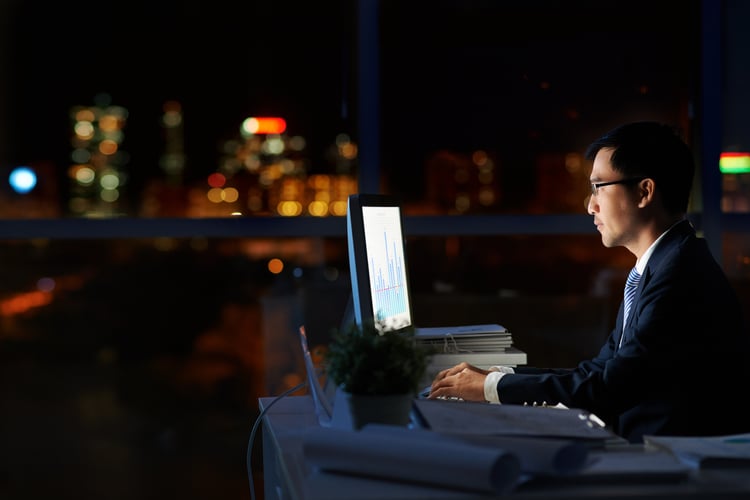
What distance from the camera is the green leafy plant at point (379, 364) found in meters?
1.54

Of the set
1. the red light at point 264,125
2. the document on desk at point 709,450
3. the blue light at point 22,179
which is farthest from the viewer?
the red light at point 264,125

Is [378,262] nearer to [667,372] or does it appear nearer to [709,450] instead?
[667,372]

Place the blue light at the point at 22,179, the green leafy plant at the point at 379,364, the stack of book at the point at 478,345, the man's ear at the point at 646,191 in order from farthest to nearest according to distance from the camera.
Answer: the blue light at the point at 22,179
the stack of book at the point at 478,345
the man's ear at the point at 646,191
the green leafy plant at the point at 379,364

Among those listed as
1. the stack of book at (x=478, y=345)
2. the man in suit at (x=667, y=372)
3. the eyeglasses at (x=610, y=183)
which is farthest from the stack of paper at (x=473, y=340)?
the eyeglasses at (x=610, y=183)

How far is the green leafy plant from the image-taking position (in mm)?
1537

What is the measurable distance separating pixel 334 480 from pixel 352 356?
0.27m

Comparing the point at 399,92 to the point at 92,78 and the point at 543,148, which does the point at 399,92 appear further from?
the point at 92,78

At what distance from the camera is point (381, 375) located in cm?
153

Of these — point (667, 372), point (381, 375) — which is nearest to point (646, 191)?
point (667, 372)

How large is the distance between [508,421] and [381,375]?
23 centimetres

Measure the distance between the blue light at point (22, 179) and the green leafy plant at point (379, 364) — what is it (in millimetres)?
2774

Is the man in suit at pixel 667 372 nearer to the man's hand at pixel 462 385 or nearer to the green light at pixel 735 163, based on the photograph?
the man's hand at pixel 462 385

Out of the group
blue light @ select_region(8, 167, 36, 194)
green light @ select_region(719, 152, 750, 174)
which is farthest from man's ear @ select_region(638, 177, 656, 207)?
A: blue light @ select_region(8, 167, 36, 194)

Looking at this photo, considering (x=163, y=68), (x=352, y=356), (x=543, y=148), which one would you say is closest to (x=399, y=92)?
(x=543, y=148)
